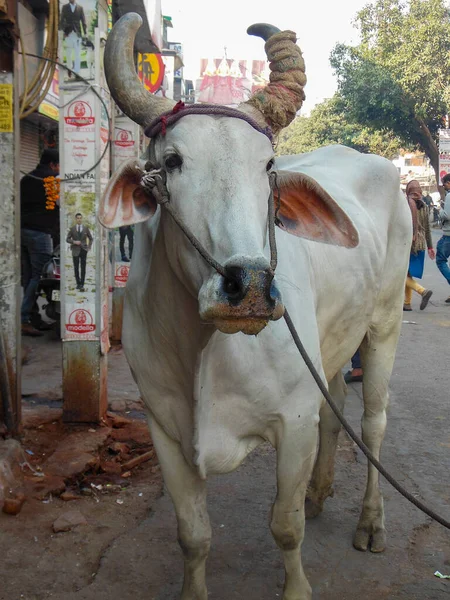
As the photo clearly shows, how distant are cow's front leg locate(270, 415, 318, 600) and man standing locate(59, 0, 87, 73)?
3194 mm

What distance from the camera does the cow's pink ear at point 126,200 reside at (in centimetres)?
244

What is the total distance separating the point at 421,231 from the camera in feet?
36.6

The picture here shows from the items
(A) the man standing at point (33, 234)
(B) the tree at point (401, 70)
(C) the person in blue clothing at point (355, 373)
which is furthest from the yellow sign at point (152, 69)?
(B) the tree at point (401, 70)

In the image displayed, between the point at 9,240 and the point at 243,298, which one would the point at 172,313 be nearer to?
the point at 243,298

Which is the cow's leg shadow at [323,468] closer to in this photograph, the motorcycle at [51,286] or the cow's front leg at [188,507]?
the cow's front leg at [188,507]

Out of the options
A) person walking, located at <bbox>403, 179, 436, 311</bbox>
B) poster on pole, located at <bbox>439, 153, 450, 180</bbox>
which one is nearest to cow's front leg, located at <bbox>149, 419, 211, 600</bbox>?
person walking, located at <bbox>403, 179, 436, 311</bbox>

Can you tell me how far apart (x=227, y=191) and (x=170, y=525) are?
2.22m

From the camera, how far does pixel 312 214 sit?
9.04 ft

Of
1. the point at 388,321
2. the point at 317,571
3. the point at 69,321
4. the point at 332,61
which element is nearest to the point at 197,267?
the point at 317,571

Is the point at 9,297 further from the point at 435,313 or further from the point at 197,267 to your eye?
the point at 435,313

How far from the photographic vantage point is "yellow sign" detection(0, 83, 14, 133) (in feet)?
14.3

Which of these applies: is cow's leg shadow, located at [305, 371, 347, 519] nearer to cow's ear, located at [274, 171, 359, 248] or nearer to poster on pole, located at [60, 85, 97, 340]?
cow's ear, located at [274, 171, 359, 248]

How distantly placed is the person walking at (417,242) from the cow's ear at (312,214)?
8053 millimetres

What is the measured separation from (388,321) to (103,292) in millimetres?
1988
